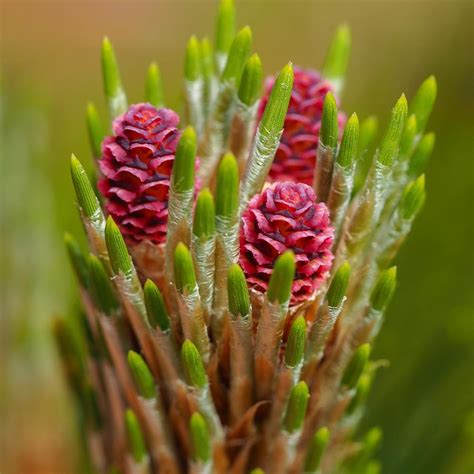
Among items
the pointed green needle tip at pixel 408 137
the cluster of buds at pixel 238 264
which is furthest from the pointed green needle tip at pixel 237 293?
the pointed green needle tip at pixel 408 137

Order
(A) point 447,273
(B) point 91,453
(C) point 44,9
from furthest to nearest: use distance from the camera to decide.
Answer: (C) point 44,9 < (A) point 447,273 < (B) point 91,453

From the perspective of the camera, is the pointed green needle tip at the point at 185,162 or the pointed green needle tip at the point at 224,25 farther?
the pointed green needle tip at the point at 224,25

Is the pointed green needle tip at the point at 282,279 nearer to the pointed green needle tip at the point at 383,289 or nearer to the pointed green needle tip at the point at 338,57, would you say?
the pointed green needle tip at the point at 383,289

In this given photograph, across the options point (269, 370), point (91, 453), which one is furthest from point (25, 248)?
point (269, 370)

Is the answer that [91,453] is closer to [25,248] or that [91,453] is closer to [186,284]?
[186,284]

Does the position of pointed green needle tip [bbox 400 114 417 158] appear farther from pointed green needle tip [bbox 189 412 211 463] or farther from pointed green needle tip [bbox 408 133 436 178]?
pointed green needle tip [bbox 189 412 211 463]
